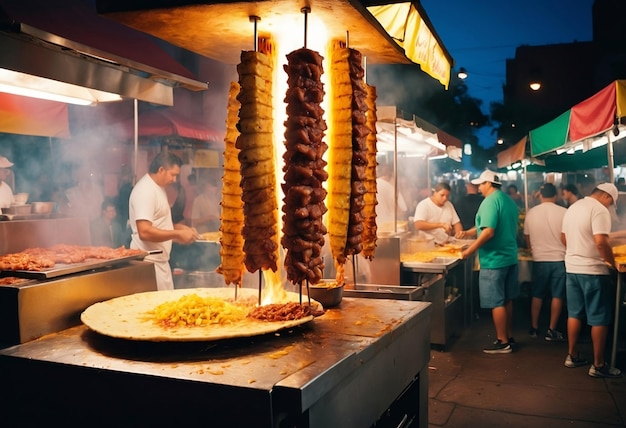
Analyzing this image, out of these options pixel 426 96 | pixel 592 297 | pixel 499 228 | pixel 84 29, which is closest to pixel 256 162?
pixel 84 29

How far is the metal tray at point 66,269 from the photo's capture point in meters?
2.99

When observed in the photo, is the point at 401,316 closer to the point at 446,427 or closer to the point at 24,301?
the point at 24,301

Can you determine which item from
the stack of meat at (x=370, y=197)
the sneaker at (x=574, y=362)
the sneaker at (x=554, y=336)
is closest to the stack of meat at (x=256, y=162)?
the stack of meat at (x=370, y=197)

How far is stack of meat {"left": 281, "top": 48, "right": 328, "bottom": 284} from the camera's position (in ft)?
9.02

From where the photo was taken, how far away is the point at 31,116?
281 inches

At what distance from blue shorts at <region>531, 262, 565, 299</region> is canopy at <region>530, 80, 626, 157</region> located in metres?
2.00

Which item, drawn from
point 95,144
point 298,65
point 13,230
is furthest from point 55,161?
point 298,65

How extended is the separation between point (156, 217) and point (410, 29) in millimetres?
3583

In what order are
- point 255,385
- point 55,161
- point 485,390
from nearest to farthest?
point 255,385, point 485,390, point 55,161

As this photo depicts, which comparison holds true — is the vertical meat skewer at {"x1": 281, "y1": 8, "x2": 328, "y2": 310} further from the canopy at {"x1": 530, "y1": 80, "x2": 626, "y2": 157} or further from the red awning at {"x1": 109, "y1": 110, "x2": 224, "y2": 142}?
the red awning at {"x1": 109, "y1": 110, "x2": 224, "y2": 142}

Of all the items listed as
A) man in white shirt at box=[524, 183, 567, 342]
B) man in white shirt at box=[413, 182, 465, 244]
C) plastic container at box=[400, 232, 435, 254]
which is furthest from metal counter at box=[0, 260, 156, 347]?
man in white shirt at box=[524, 183, 567, 342]

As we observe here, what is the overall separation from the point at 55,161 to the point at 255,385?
11.6 metres

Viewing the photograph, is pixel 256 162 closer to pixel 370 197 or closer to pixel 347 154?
pixel 347 154

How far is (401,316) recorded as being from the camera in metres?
3.14
